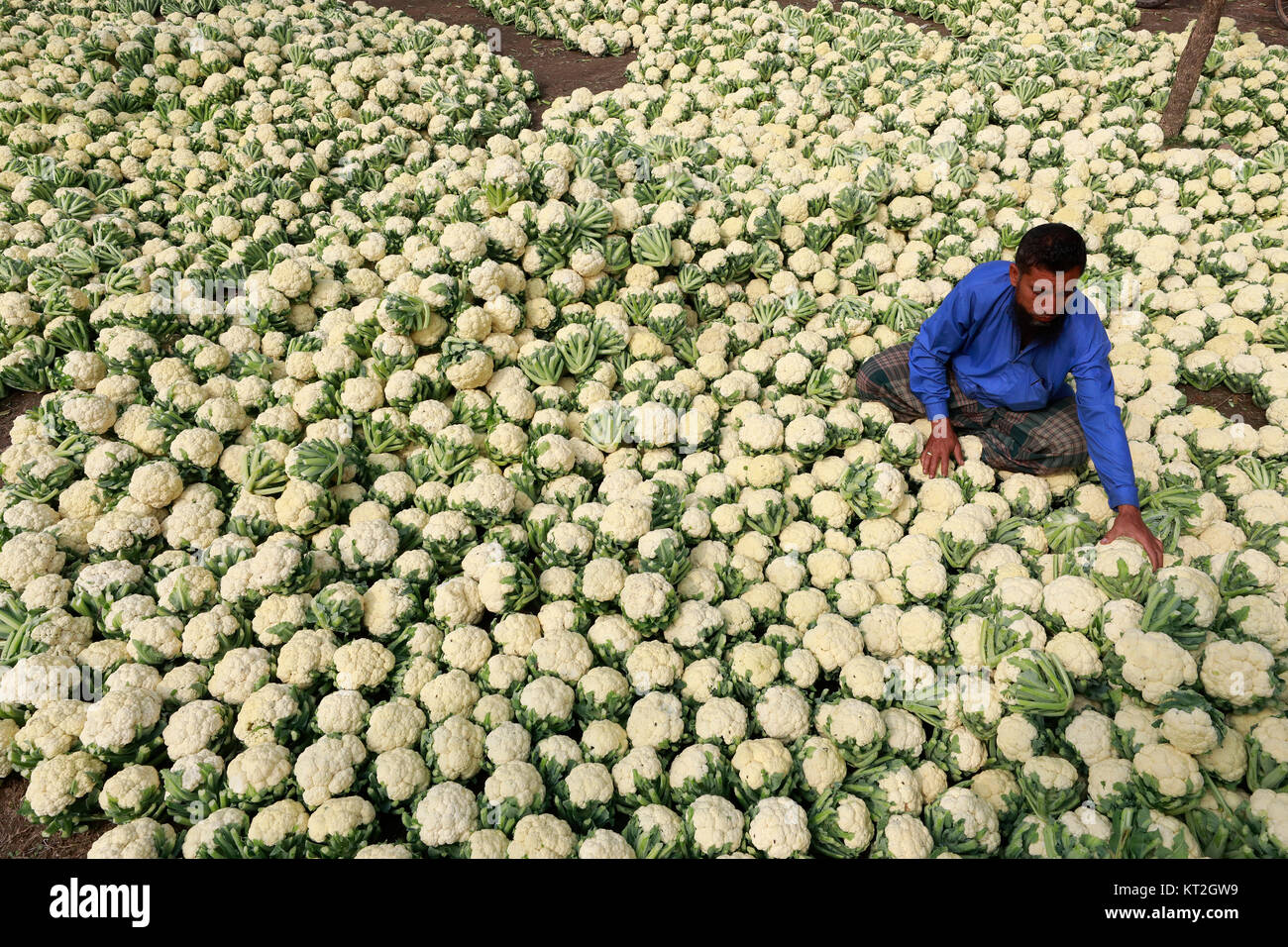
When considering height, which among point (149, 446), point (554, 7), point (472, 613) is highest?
point (554, 7)

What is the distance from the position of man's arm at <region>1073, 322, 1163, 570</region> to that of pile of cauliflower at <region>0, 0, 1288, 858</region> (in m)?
0.19

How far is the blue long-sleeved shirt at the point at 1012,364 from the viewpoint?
3596 mm

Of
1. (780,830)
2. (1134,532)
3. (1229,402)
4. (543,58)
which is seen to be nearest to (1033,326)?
(1134,532)

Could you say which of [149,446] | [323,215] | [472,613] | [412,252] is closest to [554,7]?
[323,215]

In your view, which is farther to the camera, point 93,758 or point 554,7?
point 554,7

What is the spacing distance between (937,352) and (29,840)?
15.2 ft

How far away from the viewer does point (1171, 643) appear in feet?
9.44

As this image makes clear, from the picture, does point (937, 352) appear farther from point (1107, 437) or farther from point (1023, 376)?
point (1107, 437)

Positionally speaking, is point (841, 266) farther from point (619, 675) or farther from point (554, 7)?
point (554, 7)

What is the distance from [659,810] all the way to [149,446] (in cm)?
308

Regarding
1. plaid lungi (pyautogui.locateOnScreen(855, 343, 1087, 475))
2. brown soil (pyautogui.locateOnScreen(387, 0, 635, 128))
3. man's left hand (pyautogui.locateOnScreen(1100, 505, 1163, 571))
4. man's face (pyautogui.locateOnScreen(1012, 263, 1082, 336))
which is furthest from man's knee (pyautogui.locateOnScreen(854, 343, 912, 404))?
brown soil (pyautogui.locateOnScreen(387, 0, 635, 128))

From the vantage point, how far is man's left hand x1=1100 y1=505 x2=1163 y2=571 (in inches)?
134

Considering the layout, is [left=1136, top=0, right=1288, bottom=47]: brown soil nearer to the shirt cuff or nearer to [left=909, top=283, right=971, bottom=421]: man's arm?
[left=909, top=283, right=971, bottom=421]: man's arm

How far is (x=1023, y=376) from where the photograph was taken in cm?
390
